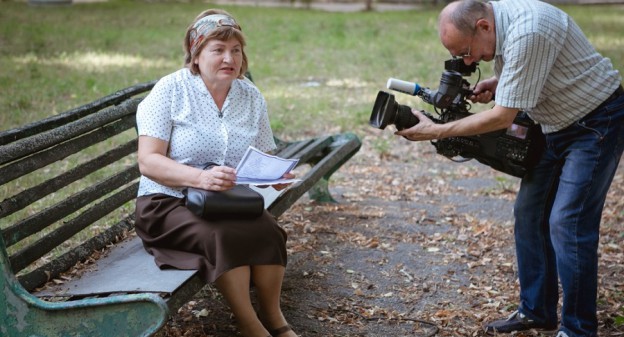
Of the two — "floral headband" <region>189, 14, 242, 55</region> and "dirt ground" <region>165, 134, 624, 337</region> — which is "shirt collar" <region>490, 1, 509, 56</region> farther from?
"dirt ground" <region>165, 134, 624, 337</region>

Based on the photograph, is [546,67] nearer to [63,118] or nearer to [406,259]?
[406,259]

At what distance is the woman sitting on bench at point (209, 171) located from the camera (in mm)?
3469

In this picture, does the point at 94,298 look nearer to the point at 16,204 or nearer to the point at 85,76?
the point at 16,204

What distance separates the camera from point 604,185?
12.0 feet

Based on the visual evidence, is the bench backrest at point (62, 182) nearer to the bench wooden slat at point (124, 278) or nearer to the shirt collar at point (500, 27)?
the bench wooden slat at point (124, 278)

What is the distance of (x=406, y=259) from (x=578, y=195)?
181cm

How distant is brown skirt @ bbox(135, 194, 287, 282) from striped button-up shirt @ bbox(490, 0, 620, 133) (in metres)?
1.20

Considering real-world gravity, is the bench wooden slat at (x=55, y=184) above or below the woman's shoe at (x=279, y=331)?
above

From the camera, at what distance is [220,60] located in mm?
3789

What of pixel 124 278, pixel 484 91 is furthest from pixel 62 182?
pixel 484 91

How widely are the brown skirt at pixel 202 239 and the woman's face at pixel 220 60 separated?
0.61 m

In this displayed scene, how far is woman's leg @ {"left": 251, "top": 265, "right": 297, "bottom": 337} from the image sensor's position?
11.9ft

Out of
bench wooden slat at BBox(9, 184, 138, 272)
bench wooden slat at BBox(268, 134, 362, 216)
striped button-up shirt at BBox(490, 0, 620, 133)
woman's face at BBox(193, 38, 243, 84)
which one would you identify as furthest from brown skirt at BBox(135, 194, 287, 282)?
striped button-up shirt at BBox(490, 0, 620, 133)

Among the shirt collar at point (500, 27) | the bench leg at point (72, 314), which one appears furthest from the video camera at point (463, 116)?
the bench leg at point (72, 314)
